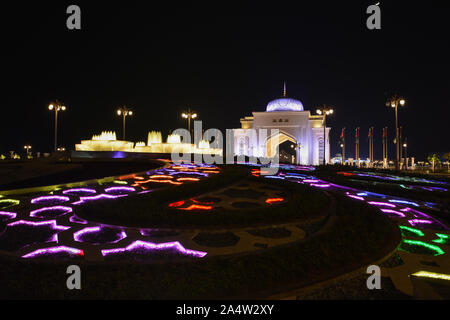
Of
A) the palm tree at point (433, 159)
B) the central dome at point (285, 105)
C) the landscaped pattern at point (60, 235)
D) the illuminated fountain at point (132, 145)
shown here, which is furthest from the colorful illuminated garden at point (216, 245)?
the central dome at point (285, 105)

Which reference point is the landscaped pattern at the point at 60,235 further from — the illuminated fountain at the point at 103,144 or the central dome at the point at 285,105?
the central dome at the point at 285,105

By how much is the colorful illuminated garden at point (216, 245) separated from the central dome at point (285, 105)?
133 ft

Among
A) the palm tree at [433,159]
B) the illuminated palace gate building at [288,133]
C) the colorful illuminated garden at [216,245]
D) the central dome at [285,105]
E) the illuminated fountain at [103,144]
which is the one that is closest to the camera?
the colorful illuminated garden at [216,245]

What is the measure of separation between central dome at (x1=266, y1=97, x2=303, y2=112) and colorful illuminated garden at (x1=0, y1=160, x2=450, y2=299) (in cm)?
4041

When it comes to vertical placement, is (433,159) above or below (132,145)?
below

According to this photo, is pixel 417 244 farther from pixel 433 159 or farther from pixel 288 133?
pixel 288 133

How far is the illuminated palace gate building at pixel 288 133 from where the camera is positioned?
45812mm

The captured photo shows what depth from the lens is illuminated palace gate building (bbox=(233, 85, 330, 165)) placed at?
4581 cm

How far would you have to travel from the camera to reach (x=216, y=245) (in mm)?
4539

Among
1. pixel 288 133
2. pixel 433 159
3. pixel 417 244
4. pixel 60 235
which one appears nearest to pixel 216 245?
pixel 60 235

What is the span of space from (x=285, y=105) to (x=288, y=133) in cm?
558
